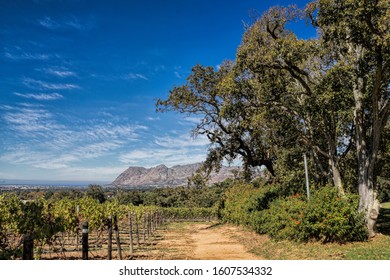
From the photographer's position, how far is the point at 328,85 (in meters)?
11.2

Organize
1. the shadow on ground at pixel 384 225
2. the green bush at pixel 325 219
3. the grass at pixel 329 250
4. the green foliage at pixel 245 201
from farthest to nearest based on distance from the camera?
1. the green foliage at pixel 245 201
2. the shadow on ground at pixel 384 225
3. the green bush at pixel 325 219
4. the grass at pixel 329 250

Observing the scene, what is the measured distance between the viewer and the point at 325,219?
36.7ft

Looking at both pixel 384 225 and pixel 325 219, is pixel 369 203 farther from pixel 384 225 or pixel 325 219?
pixel 384 225

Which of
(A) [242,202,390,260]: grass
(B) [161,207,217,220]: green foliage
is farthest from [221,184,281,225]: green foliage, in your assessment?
(B) [161,207,217,220]: green foliage

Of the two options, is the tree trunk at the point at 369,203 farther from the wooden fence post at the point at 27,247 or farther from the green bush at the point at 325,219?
the wooden fence post at the point at 27,247

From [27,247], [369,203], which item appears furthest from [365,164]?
[27,247]

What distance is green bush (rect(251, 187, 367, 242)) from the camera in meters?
11.0

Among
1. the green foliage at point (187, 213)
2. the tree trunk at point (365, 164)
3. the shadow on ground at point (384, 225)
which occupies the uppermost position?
the tree trunk at point (365, 164)

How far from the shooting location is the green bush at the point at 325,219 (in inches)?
434

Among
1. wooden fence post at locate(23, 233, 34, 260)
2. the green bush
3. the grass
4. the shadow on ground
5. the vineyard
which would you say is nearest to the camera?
wooden fence post at locate(23, 233, 34, 260)

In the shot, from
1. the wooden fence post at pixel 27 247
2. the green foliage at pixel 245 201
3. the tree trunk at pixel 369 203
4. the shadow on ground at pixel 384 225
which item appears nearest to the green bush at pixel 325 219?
the tree trunk at pixel 369 203

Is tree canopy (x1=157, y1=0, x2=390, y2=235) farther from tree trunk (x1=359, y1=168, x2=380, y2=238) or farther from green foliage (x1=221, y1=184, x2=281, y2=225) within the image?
green foliage (x1=221, y1=184, x2=281, y2=225)

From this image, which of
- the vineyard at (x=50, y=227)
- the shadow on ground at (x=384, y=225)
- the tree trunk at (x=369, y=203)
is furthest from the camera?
the shadow on ground at (x=384, y=225)

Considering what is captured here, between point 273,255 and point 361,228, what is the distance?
308 cm
